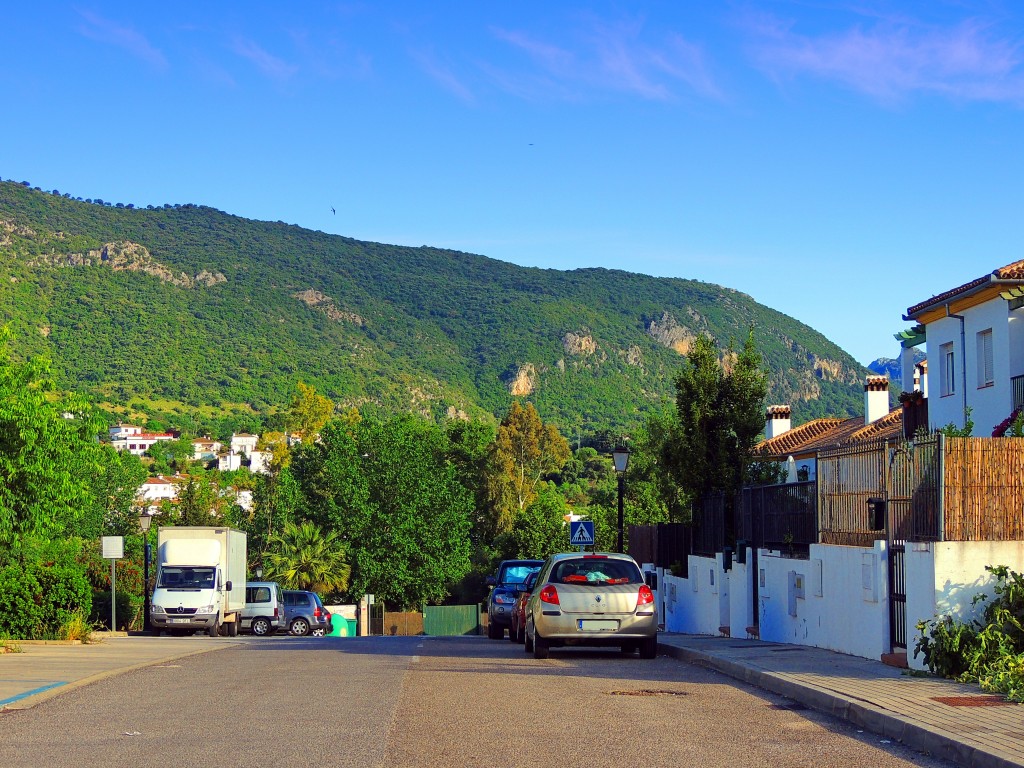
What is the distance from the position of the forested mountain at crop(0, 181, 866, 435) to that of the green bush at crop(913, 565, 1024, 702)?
110907 millimetres

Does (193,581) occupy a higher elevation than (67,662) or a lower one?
higher

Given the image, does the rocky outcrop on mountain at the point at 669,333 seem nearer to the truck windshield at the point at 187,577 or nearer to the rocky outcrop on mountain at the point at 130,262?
the rocky outcrop on mountain at the point at 130,262

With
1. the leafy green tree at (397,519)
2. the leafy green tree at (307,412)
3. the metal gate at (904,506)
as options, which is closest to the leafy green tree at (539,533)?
the leafy green tree at (397,519)

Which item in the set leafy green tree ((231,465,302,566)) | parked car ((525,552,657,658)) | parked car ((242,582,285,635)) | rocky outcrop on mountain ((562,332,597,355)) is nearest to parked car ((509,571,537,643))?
parked car ((525,552,657,658))

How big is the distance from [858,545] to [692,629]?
12.3 m

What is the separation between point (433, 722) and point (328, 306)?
151169 millimetres

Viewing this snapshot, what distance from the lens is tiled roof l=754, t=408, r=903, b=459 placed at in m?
41.3

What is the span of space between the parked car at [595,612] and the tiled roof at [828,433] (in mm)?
20993

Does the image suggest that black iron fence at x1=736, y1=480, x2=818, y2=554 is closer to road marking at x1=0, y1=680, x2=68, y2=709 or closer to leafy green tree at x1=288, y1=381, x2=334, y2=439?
road marking at x1=0, y1=680, x2=68, y2=709

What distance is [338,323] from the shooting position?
15838cm

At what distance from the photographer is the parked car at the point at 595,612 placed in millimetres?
19266

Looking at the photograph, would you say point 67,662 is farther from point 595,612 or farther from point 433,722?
point 433,722

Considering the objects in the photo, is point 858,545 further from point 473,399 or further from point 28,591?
point 473,399

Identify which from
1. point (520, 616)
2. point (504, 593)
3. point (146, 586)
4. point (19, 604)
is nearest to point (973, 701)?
point (520, 616)
